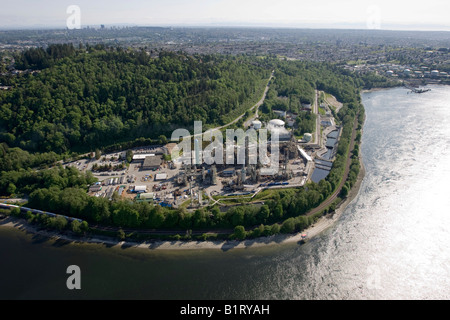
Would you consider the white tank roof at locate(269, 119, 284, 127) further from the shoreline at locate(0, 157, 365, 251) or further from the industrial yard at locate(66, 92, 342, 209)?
the shoreline at locate(0, 157, 365, 251)

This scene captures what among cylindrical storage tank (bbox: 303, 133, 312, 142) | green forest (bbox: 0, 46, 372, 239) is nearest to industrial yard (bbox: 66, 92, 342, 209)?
cylindrical storage tank (bbox: 303, 133, 312, 142)

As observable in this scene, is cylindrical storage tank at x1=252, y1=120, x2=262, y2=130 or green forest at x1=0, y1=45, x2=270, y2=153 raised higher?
green forest at x1=0, y1=45, x2=270, y2=153

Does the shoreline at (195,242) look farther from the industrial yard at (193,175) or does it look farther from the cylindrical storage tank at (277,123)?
the cylindrical storage tank at (277,123)

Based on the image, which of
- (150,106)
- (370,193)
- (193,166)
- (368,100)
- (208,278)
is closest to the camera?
(208,278)

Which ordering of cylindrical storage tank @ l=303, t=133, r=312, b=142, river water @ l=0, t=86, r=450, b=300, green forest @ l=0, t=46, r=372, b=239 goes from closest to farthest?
river water @ l=0, t=86, r=450, b=300 → green forest @ l=0, t=46, r=372, b=239 → cylindrical storage tank @ l=303, t=133, r=312, b=142

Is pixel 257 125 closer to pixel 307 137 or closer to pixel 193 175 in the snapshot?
pixel 307 137
